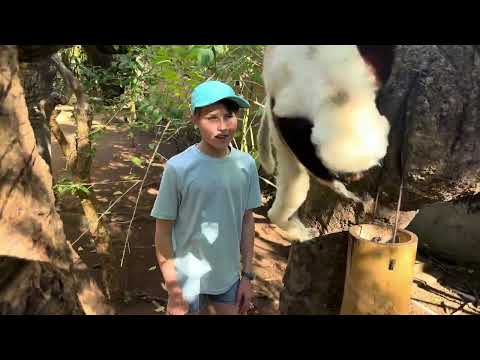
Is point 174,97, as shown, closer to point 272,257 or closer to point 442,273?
point 272,257

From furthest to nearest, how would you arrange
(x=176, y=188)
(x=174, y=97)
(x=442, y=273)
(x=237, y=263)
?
(x=442, y=273), (x=174, y=97), (x=237, y=263), (x=176, y=188)

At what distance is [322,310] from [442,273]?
7.51 ft

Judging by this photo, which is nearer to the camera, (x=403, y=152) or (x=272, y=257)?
(x=403, y=152)

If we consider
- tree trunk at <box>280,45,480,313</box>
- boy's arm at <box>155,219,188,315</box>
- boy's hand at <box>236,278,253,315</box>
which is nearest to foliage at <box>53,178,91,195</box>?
boy's arm at <box>155,219,188,315</box>

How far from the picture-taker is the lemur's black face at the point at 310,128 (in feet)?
3.53

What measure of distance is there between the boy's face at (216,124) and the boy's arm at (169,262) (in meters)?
0.28

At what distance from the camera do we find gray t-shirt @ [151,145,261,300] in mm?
1241

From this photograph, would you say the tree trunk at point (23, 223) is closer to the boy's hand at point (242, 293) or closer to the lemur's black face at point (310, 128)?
the boy's hand at point (242, 293)

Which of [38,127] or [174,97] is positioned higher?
[174,97]

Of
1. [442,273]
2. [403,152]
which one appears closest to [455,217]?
[442,273]

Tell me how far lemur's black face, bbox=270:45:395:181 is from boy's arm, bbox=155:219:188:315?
428mm

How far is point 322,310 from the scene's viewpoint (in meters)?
1.76

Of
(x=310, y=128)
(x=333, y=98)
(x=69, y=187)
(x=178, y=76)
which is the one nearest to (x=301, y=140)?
(x=310, y=128)

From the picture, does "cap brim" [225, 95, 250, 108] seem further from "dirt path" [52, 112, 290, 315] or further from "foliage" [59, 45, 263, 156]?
"dirt path" [52, 112, 290, 315]
